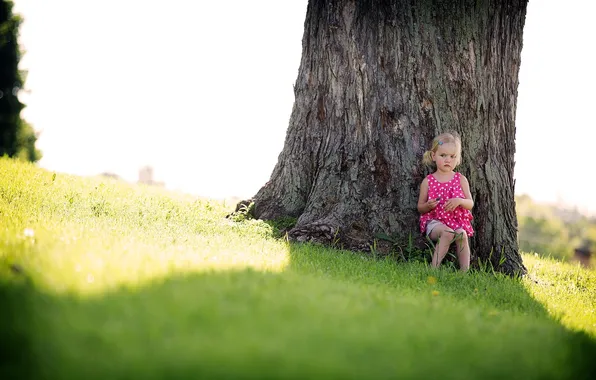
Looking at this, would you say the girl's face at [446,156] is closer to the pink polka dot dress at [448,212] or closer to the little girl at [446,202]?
the little girl at [446,202]

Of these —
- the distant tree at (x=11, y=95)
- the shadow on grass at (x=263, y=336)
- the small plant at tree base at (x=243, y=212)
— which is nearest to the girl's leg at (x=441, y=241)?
the shadow on grass at (x=263, y=336)

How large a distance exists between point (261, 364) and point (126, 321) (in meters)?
0.72

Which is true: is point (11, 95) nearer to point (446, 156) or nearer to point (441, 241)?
point (446, 156)

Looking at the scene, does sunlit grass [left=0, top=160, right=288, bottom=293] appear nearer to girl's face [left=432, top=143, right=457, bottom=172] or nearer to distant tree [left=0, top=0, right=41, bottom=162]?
girl's face [left=432, top=143, right=457, bottom=172]

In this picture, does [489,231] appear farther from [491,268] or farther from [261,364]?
[261,364]

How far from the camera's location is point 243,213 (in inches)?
273

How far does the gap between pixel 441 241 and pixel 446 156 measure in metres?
0.96

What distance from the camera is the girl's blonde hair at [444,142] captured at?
237 inches

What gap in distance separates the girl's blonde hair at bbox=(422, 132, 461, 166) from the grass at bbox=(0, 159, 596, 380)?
143cm

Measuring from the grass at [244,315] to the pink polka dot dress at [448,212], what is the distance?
943 millimetres

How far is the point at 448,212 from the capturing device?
6141 mm

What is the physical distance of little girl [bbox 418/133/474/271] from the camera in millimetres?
5934

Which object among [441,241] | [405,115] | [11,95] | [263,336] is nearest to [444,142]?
[405,115]

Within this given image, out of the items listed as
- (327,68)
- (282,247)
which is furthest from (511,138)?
(282,247)
